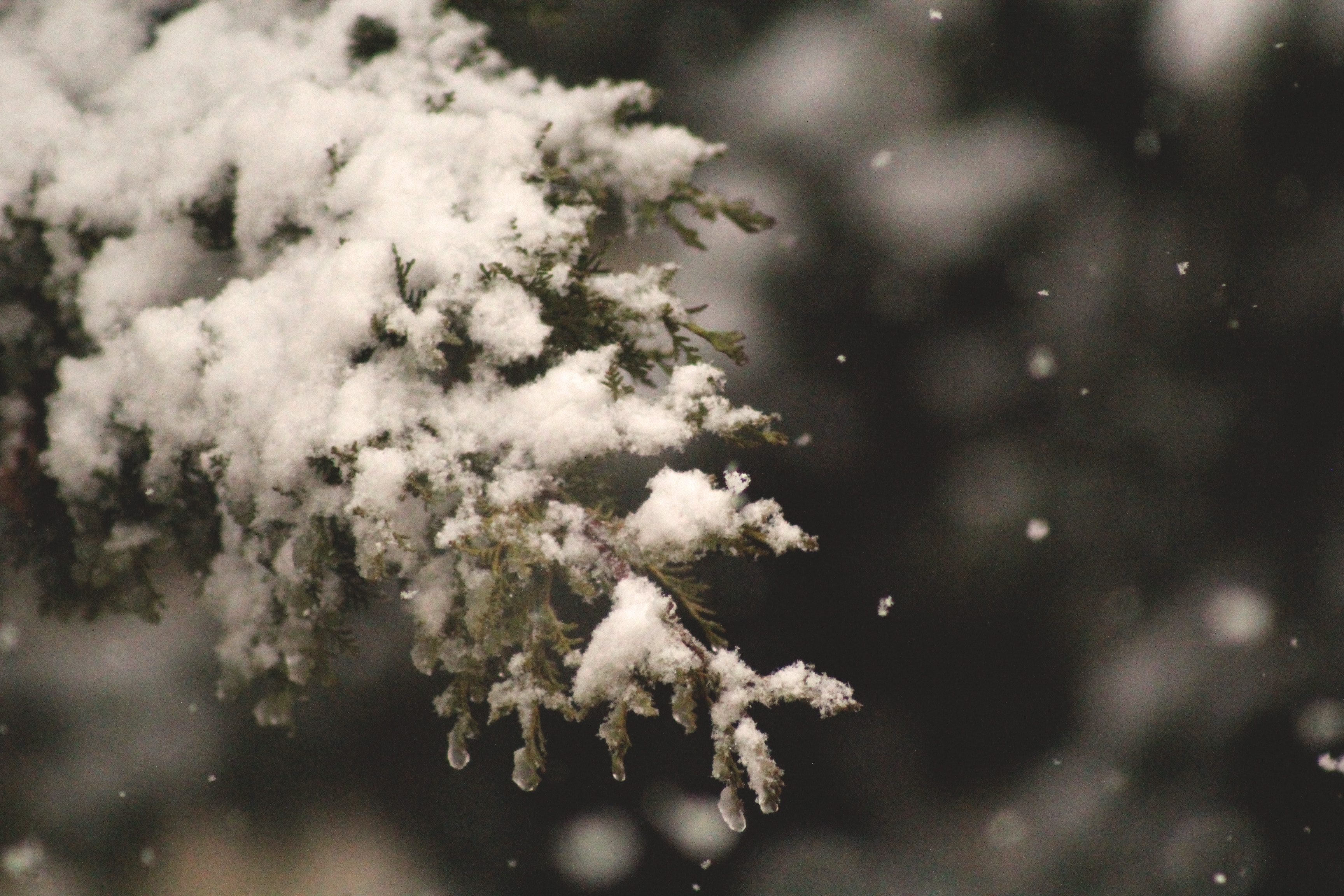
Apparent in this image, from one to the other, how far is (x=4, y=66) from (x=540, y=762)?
74.5 inches

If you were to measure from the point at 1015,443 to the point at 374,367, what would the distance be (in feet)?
4.78

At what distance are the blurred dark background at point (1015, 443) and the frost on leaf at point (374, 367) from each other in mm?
280

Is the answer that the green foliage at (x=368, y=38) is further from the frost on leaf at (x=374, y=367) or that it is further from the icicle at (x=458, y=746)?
the icicle at (x=458, y=746)

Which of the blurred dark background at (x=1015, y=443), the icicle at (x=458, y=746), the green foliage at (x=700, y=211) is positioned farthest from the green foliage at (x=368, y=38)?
the icicle at (x=458, y=746)

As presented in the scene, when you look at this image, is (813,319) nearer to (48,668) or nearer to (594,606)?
(594,606)

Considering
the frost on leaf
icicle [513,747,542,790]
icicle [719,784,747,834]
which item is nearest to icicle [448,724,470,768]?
the frost on leaf

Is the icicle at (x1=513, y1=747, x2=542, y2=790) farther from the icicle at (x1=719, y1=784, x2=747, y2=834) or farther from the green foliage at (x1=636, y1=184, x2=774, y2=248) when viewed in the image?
the green foliage at (x1=636, y1=184, x2=774, y2=248)

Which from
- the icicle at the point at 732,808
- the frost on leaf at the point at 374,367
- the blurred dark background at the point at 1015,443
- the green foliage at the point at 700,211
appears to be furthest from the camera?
the blurred dark background at the point at 1015,443

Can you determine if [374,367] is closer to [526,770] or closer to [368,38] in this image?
[526,770]

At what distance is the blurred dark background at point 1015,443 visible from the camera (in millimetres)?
1830

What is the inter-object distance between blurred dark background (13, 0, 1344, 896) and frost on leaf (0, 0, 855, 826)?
0.28m

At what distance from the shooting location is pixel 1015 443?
6.12 ft

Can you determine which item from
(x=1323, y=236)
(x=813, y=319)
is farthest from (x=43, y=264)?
(x=1323, y=236)

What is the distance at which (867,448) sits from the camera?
1.85 meters
